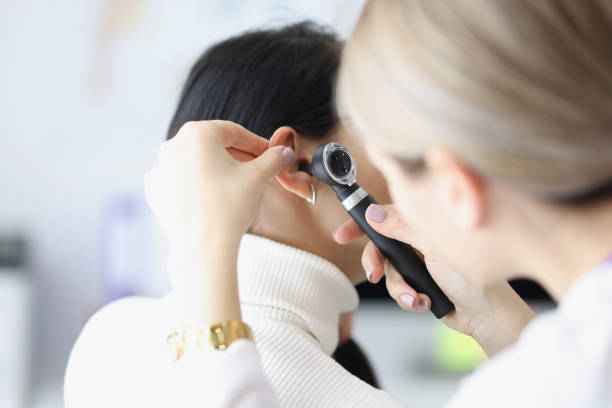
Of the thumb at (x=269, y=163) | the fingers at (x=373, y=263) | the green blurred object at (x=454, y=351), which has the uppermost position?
the thumb at (x=269, y=163)

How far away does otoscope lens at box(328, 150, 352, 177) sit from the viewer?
0.82 meters

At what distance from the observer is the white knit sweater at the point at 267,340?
2.45ft

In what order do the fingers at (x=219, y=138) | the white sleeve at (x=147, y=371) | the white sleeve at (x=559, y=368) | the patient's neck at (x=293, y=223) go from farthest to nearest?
the patient's neck at (x=293, y=223)
the fingers at (x=219, y=138)
the white sleeve at (x=147, y=371)
the white sleeve at (x=559, y=368)

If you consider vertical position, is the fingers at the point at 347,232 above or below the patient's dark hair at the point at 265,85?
below

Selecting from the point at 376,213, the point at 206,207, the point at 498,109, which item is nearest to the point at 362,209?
the point at 376,213

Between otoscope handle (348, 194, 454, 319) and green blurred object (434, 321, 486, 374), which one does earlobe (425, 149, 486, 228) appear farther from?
green blurred object (434, 321, 486, 374)

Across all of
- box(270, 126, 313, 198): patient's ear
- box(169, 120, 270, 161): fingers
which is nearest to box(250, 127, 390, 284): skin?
box(270, 126, 313, 198): patient's ear

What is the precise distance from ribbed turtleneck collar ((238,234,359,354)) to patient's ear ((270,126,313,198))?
0.08 meters

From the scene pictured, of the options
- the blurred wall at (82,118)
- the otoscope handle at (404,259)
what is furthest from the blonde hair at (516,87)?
the blurred wall at (82,118)

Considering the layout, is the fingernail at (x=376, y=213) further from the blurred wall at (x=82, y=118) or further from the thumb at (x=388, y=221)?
the blurred wall at (x=82, y=118)

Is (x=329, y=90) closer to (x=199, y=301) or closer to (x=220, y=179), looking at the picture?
(x=220, y=179)

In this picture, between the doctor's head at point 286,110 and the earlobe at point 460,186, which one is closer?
the earlobe at point 460,186

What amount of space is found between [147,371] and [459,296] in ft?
1.33

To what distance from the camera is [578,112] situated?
0.48 m
